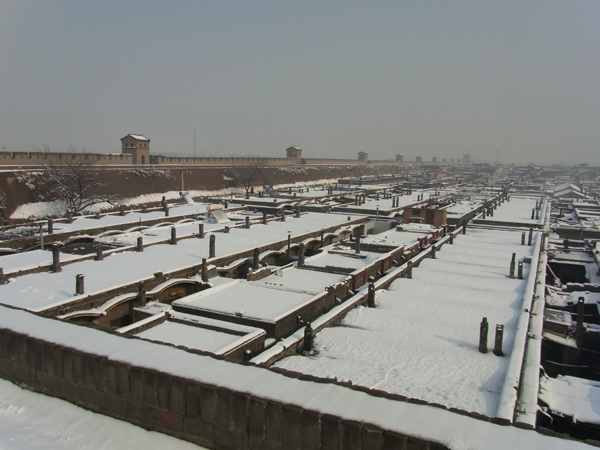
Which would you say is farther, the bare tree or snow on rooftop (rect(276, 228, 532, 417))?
the bare tree

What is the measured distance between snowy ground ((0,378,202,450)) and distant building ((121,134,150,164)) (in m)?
69.5

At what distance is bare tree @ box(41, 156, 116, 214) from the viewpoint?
4847cm

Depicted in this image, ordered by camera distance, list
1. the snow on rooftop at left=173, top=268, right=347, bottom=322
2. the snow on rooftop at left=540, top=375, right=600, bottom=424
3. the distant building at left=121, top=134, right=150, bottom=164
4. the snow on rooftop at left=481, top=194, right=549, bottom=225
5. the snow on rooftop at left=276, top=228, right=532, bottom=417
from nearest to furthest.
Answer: the snow on rooftop at left=276, top=228, right=532, bottom=417, the snow on rooftop at left=540, top=375, right=600, bottom=424, the snow on rooftop at left=173, top=268, right=347, bottom=322, the snow on rooftop at left=481, top=194, right=549, bottom=225, the distant building at left=121, top=134, right=150, bottom=164

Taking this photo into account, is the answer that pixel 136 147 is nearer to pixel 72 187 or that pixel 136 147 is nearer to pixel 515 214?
pixel 72 187

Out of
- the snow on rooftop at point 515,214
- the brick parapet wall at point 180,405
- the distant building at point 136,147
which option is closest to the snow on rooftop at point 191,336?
the brick parapet wall at point 180,405

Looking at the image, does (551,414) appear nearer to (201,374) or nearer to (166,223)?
(201,374)

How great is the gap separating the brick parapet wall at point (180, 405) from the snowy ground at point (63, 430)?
0.36 feet

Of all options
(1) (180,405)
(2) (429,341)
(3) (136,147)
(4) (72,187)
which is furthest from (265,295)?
(3) (136,147)

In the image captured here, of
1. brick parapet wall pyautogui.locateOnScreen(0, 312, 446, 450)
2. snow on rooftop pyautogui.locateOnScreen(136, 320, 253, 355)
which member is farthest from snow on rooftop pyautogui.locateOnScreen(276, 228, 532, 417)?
brick parapet wall pyautogui.locateOnScreen(0, 312, 446, 450)

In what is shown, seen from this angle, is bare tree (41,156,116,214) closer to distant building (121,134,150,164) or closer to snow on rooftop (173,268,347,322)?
distant building (121,134,150,164)

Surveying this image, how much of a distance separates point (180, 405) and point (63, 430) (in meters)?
1.80

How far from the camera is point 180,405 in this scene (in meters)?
6.30

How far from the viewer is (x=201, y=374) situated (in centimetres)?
635

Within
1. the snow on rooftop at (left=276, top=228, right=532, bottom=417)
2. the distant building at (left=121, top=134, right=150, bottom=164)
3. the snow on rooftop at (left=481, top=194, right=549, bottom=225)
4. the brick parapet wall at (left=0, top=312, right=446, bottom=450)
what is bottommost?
the snow on rooftop at (left=481, top=194, right=549, bottom=225)
